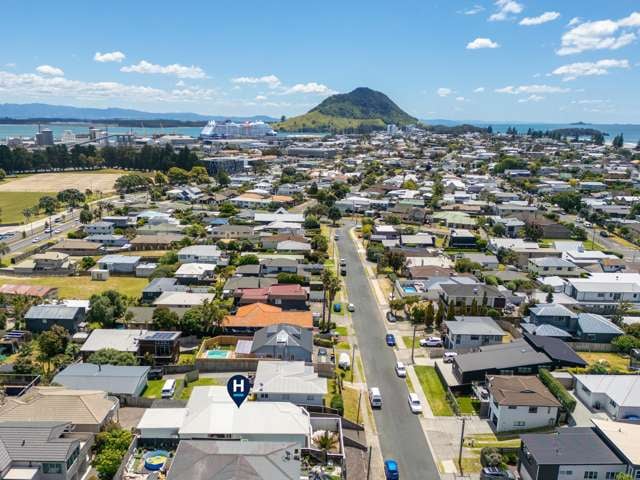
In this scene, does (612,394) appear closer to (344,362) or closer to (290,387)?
(344,362)

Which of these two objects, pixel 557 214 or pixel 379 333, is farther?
pixel 557 214

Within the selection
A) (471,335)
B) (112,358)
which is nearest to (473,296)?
(471,335)

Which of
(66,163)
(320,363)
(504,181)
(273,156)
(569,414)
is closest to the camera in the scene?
(569,414)

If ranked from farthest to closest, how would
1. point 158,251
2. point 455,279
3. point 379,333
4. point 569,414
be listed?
point 158,251
point 455,279
point 379,333
point 569,414

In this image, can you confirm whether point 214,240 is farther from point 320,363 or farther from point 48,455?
point 48,455

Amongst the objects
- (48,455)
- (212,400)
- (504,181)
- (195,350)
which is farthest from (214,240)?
(504,181)

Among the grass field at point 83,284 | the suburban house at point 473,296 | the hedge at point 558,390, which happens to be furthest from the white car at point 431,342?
the grass field at point 83,284
